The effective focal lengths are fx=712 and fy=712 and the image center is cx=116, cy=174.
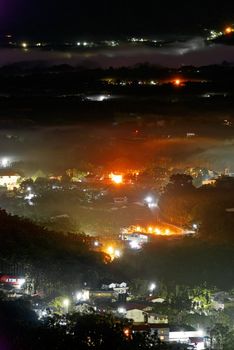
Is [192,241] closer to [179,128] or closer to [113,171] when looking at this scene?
[179,128]

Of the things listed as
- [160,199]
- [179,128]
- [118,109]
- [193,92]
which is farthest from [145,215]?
[193,92]

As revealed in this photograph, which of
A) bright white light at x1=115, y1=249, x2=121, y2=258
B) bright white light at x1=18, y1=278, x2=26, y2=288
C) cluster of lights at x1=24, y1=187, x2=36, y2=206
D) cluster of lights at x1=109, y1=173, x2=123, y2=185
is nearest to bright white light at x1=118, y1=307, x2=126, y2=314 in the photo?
bright white light at x1=18, y1=278, x2=26, y2=288

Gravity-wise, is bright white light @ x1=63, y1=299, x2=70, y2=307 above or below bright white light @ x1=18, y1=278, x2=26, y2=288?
below

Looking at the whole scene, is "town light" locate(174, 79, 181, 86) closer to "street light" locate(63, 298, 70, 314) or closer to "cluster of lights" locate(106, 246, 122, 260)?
"street light" locate(63, 298, 70, 314)

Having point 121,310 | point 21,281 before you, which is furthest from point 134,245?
point 21,281

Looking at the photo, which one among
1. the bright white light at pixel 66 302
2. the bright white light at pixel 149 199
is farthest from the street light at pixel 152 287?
the bright white light at pixel 149 199

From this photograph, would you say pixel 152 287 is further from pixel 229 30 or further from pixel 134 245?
pixel 229 30

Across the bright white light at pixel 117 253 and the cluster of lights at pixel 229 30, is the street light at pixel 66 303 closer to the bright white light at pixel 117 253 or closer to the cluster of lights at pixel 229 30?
the bright white light at pixel 117 253

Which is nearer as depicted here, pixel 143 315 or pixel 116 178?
pixel 143 315
